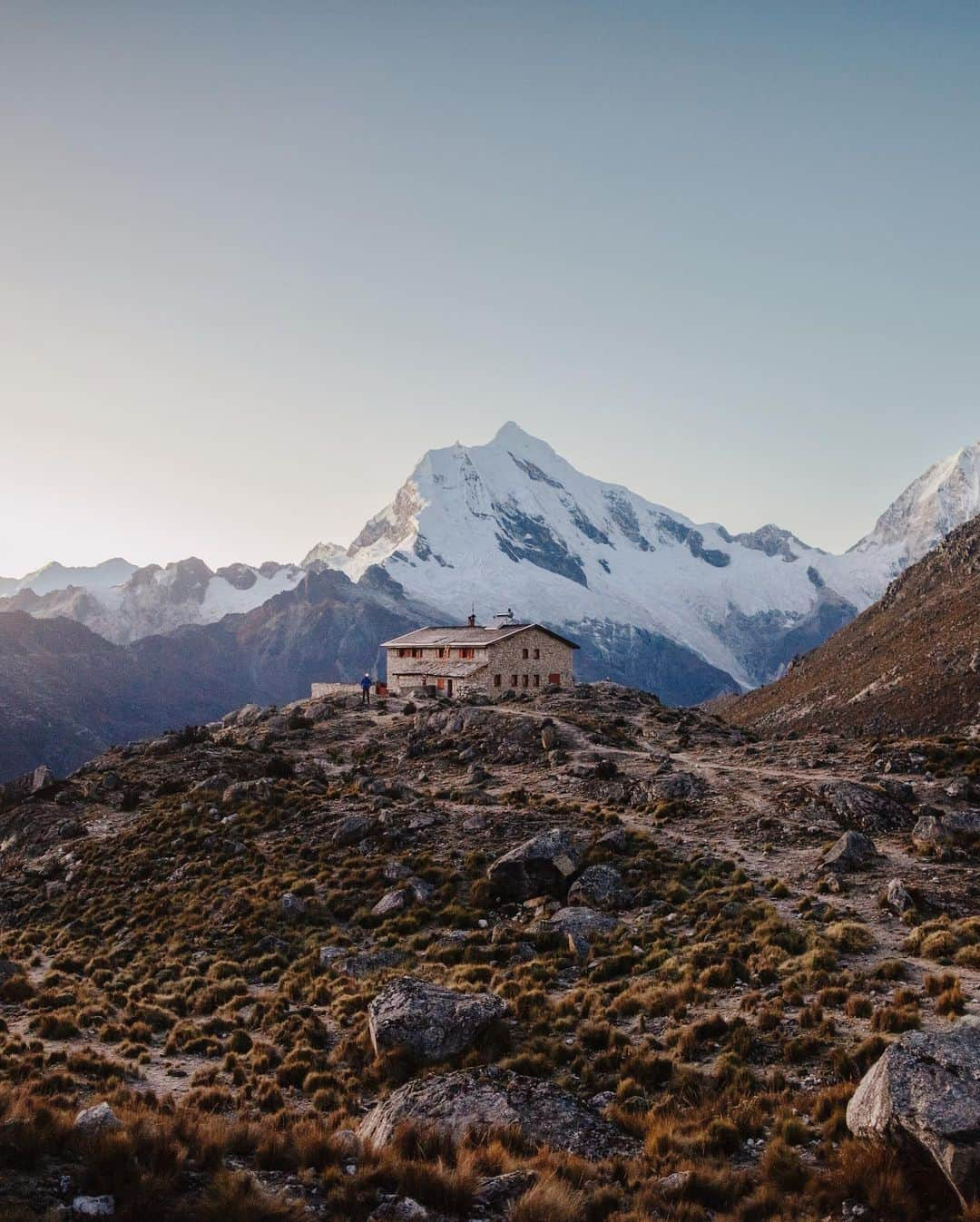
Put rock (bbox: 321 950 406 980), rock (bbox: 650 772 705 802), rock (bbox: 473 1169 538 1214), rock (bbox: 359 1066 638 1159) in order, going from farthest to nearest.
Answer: rock (bbox: 650 772 705 802) → rock (bbox: 321 950 406 980) → rock (bbox: 359 1066 638 1159) → rock (bbox: 473 1169 538 1214)

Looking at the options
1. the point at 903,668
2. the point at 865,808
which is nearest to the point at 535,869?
the point at 865,808

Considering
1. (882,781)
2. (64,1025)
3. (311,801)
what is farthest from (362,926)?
(882,781)

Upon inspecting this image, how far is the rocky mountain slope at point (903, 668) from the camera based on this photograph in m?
112

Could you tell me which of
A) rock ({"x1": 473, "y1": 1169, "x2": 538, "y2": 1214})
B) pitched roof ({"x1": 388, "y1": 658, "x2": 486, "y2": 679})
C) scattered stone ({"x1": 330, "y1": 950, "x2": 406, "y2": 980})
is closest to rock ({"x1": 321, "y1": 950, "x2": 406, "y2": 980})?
scattered stone ({"x1": 330, "y1": 950, "x2": 406, "y2": 980})

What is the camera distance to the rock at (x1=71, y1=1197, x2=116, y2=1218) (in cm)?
1071

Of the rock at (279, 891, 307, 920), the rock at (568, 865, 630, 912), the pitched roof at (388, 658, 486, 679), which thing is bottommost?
the rock at (279, 891, 307, 920)

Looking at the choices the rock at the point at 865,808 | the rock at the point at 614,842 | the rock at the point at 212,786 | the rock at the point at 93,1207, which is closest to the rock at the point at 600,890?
the rock at the point at 614,842

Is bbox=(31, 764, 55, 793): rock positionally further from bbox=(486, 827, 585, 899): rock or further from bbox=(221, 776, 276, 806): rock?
bbox=(486, 827, 585, 899): rock

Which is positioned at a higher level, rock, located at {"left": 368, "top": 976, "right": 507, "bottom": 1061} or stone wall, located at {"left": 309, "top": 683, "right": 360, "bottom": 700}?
stone wall, located at {"left": 309, "top": 683, "right": 360, "bottom": 700}

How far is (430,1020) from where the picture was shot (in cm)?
1825

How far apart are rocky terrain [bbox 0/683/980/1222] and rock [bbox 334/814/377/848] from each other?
0.32 ft

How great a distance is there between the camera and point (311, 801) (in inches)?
1700

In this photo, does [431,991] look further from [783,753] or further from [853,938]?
[783,753]

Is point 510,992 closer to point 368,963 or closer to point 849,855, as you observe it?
point 368,963
